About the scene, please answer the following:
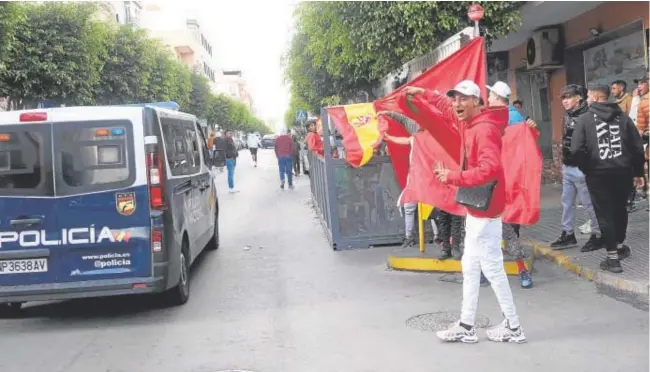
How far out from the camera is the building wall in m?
11.8

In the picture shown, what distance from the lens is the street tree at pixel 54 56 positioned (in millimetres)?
18516

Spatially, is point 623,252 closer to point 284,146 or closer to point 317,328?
Answer: point 317,328

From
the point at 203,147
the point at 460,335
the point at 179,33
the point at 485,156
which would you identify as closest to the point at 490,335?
the point at 460,335

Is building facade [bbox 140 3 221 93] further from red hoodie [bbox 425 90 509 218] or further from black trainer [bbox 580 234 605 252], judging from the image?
red hoodie [bbox 425 90 509 218]

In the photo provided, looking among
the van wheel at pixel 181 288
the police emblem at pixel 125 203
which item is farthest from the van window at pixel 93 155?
the van wheel at pixel 181 288

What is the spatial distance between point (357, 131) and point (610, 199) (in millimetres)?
3429

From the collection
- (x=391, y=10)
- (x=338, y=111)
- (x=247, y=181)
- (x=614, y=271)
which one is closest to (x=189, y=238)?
(x=338, y=111)

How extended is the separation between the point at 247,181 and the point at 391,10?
13.3 meters

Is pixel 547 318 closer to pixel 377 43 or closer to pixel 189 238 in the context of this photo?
pixel 189 238

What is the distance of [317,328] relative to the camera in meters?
5.65

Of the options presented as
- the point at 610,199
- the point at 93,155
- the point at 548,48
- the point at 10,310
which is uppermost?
the point at 548,48

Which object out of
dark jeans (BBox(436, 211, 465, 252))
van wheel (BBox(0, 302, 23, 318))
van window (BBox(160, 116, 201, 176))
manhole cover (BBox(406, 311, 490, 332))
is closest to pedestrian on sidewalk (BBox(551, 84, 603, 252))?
dark jeans (BBox(436, 211, 465, 252))

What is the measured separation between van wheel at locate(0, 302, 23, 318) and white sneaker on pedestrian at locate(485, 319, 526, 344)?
15.4ft

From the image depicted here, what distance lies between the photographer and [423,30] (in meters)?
11.6
